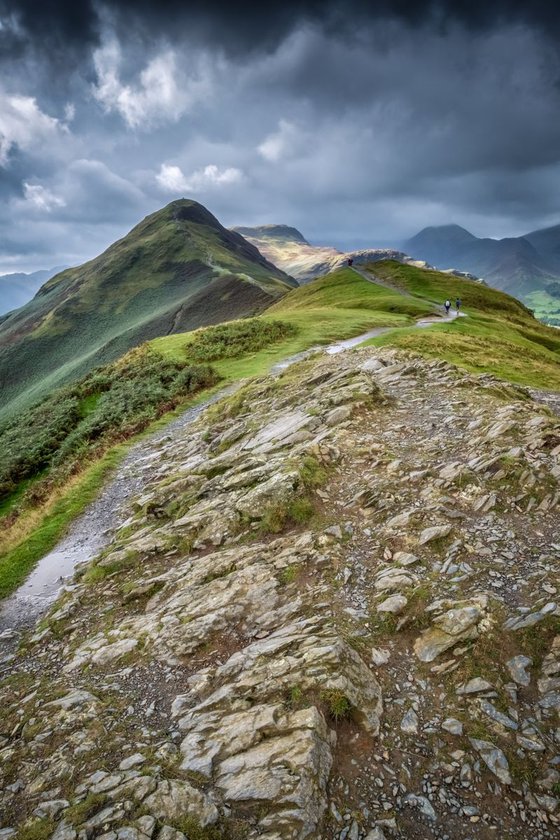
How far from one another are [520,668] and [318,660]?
3850 millimetres

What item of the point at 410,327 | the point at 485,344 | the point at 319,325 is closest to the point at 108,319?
the point at 319,325

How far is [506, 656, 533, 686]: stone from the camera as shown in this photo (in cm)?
788

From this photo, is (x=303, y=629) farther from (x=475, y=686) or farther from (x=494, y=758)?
(x=494, y=758)

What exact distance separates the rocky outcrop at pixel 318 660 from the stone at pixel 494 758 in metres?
0.03

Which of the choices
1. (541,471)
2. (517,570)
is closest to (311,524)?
(517,570)

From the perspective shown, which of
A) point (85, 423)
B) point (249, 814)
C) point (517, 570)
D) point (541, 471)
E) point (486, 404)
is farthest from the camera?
point (85, 423)

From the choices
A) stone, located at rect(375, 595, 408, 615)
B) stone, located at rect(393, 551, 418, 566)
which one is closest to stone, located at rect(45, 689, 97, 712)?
stone, located at rect(375, 595, 408, 615)

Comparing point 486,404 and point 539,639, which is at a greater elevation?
point 486,404

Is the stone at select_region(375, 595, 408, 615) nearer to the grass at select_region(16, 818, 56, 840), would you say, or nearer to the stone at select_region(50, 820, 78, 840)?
the stone at select_region(50, 820, 78, 840)

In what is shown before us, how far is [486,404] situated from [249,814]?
Result: 58.0 ft

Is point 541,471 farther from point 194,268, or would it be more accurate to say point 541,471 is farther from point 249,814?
point 194,268

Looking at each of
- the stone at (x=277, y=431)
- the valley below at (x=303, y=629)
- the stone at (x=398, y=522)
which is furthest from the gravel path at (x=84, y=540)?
the stone at (x=398, y=522)

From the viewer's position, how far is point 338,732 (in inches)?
296

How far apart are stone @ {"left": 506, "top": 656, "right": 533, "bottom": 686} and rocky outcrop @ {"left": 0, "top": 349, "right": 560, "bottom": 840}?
0.11ft
